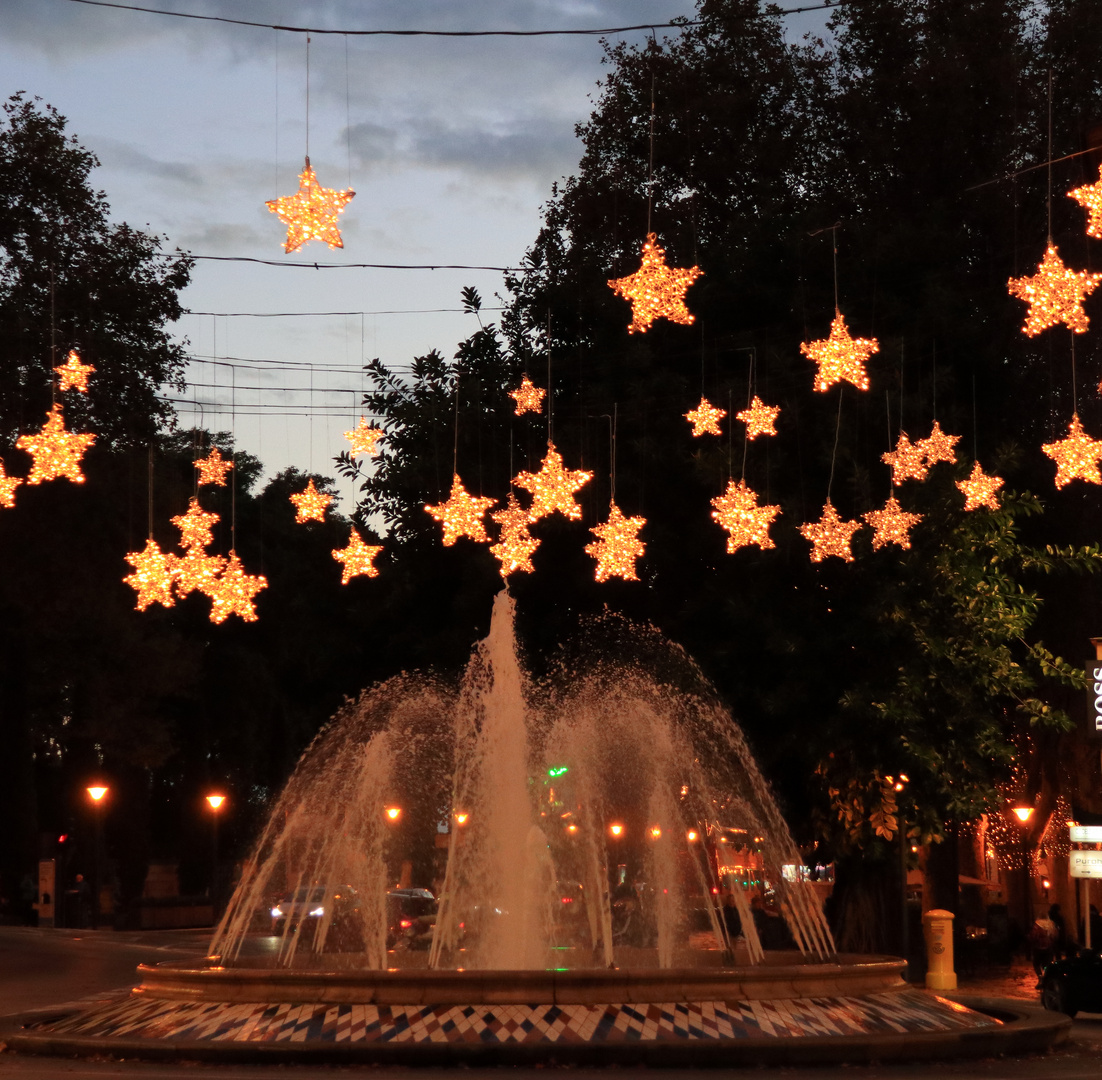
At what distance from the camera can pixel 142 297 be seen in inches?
1372

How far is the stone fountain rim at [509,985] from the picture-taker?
14258 millimetres

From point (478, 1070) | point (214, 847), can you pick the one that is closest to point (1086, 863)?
point (478, 1070)

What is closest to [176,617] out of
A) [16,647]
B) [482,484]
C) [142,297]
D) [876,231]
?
[16,647]

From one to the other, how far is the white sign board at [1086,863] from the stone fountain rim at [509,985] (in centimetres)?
815

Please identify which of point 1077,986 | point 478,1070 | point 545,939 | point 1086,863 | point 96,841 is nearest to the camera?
point 478,1070

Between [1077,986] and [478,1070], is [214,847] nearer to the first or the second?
[1077,986]

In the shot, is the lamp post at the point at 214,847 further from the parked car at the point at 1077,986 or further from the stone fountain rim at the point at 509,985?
the stone fountain rim at the point at 509,985

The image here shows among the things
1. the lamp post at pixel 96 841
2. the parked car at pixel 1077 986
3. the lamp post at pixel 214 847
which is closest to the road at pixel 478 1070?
the parked car at pixel 1077 986

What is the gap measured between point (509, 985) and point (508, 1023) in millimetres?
452

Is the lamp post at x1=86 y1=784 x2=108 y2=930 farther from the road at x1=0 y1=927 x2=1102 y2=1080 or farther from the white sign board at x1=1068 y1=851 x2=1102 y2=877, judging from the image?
the white sign board at x1=1068 y1=851 x2=1102 y2=877

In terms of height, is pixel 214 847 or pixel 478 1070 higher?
pixel 214 847

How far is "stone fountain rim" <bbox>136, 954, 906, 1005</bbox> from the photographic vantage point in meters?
14.3

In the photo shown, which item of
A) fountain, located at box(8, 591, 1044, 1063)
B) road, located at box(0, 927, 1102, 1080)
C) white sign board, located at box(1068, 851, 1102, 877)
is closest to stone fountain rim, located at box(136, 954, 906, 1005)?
fountain, located at box(8, 591, 1044, 1063)

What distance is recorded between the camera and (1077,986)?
2078 centimetres
